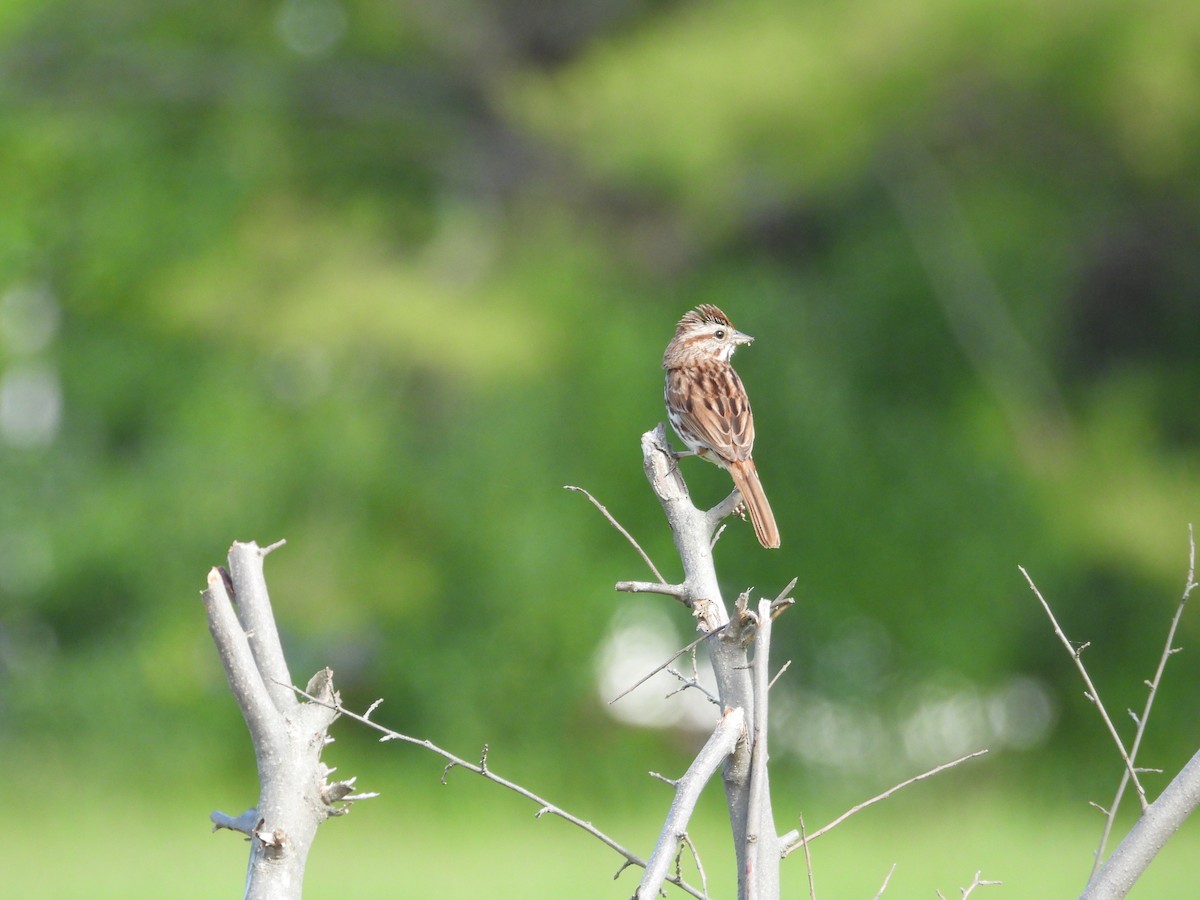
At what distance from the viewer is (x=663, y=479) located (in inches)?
89.2

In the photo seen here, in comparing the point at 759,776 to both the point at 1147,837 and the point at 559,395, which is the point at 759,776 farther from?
the point at 559,395

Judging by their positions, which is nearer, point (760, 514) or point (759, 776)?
point (759, 776)

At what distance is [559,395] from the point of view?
11.2 metres

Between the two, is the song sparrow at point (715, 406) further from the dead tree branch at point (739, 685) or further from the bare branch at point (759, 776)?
the bare branch at point (759, 776)

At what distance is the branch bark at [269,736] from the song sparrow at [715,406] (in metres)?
1.32

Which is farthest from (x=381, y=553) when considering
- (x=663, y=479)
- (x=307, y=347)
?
(x=663, y=479)

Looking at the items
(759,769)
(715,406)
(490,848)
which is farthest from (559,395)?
(759,769)

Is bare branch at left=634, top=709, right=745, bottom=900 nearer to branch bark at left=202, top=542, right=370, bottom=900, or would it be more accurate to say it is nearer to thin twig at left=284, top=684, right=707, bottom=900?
thin twig at left=284, top=684, right=707, bottom=900

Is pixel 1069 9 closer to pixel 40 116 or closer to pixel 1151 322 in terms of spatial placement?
pixel 1151 322

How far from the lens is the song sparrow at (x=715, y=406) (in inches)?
132

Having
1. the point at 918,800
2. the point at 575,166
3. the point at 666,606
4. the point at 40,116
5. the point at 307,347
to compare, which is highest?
the point at 40,116

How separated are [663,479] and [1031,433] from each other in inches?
352

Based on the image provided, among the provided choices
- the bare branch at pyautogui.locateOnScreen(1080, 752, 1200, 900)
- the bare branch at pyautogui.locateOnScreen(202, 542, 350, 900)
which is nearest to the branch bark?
the bare branch at pyautogui.locateOnScreen(202, 542, 350, 900)

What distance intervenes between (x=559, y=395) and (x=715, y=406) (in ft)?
24.7
